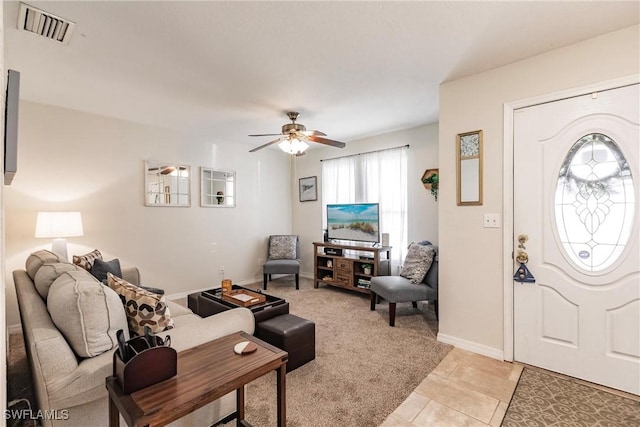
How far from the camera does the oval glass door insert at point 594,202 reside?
2061 millimetres

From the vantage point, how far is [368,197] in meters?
4.82

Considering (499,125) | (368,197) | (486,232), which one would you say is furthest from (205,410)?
(368,197)

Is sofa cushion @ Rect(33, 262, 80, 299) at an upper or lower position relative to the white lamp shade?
lower

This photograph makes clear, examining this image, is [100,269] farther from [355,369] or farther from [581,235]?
[581,235]

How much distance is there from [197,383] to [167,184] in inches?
144

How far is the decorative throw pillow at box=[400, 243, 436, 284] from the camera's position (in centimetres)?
339

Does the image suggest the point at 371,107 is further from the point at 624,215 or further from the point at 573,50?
the point at 624,215

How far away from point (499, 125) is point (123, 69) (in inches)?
126

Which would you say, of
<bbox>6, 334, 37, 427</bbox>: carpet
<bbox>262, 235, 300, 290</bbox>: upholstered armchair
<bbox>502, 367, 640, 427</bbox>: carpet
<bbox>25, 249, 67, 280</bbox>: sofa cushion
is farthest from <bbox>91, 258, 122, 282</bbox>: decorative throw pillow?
<bbox>502, 367, 640, 427</bbox>: carpet

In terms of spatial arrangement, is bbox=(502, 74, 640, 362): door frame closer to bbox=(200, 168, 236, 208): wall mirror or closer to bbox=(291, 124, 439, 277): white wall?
bbox=(291, 124, 439, 277): white wall

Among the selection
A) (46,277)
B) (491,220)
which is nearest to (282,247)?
(491,220)

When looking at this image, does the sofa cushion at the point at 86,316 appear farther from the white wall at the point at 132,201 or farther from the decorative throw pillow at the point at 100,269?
the white wall at the point at 132,201

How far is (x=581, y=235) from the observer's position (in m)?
2.20

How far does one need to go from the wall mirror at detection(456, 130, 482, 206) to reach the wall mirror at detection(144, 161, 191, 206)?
3.67 m
